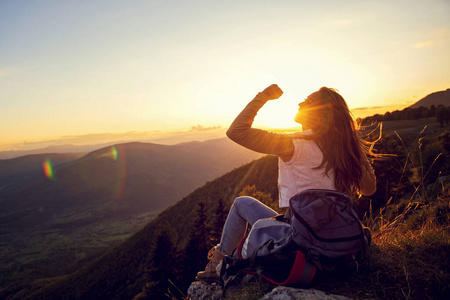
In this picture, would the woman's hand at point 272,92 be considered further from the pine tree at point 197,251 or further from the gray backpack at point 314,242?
the pine tree at point 197,251

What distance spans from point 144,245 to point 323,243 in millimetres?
46599

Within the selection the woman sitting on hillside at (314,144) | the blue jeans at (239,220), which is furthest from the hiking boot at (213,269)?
the woman sitting on hillside at (314,144)

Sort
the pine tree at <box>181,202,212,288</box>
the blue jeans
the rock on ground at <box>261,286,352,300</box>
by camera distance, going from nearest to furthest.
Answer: the rock on ground at <box>261,286,352,300</box> < the blue jeans < the pine tree at <box>181,202,212,288</box>

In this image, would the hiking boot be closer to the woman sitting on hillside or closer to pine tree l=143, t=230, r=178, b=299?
the woman sitting on hillside

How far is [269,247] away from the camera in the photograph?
7.30 feet

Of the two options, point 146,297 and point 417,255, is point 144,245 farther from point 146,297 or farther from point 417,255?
point 417,255

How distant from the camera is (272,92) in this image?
2449 mm

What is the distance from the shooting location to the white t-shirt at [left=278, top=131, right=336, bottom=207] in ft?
7.80

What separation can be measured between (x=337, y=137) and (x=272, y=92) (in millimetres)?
819

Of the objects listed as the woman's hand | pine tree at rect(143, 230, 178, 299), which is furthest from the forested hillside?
the woman's hand

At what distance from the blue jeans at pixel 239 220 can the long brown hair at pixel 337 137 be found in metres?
0.98

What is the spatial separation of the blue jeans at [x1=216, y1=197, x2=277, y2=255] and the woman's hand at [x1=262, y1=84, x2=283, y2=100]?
4.64 feet

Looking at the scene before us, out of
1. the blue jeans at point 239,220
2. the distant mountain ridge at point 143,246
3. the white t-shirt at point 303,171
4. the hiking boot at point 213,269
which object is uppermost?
the white t-shirt at point 303,171

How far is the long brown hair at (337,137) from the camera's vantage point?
7.82 feet
